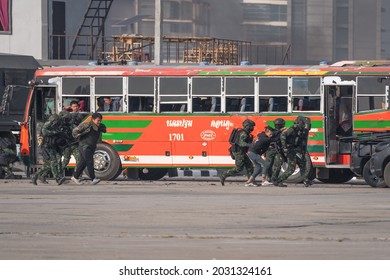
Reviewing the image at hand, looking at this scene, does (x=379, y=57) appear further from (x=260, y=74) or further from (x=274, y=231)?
(x=274, y=231)

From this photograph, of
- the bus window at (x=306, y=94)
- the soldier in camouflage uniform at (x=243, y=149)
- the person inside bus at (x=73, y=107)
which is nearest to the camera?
the soldier in camouflage uniform at (x=243, y=149)

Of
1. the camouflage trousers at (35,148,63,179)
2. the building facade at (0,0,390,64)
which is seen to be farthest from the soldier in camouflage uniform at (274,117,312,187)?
the building facade at (0,0,390,64)

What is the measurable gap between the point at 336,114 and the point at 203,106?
10.7 ft

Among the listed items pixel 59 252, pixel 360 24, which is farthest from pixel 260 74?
pixel 360 24

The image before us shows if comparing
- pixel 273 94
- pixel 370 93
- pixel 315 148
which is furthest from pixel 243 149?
pixel 370 93

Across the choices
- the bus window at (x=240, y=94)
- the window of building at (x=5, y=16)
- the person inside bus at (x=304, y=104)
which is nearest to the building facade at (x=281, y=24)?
the window of building at (x=5, y=16)

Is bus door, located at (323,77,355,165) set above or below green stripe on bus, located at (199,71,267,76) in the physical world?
below

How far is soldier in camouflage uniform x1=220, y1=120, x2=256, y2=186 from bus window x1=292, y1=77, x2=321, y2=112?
8.54ft

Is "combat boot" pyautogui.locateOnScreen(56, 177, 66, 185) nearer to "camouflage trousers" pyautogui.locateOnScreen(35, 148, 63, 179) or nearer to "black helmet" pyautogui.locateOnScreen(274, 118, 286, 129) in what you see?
"camouflage trousers" pyautogui.locateOnScreen(35, 148, 63, 179)

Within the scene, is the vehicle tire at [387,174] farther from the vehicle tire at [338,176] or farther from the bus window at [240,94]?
the bus window at [240,94]

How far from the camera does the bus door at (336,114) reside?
31031 mm

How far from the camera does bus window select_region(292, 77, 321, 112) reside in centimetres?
3130

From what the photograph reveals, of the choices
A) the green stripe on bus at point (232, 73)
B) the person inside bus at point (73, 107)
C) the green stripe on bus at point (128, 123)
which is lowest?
the green stripe on bus at point (128, 123)

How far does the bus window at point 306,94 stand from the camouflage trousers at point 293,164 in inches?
85.2
